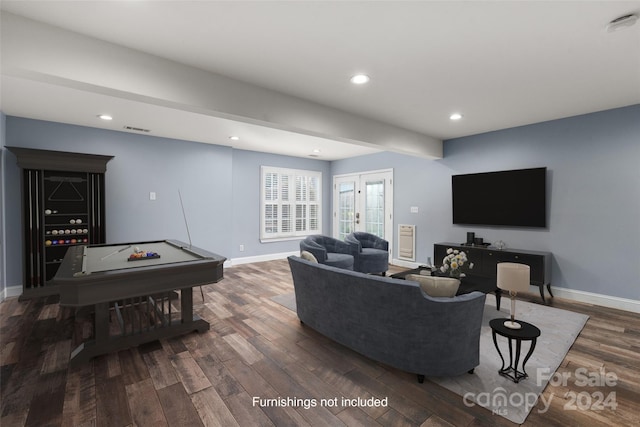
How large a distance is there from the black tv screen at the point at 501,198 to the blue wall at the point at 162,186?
4.02 meters

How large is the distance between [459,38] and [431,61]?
1.13ft

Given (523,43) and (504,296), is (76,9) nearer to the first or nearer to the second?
(523,43)

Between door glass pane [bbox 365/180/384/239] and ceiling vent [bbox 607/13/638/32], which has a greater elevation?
ceiling vent [bbox 607/13/638/32]

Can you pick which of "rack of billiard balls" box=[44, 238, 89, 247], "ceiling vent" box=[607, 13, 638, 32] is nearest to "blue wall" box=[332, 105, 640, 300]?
"ceiling vent" box=[607, 13, 638, 32]

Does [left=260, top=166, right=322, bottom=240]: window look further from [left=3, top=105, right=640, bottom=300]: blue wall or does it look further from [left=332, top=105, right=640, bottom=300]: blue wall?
[left=332, top=105, right=640, bottom=300]: blue wall

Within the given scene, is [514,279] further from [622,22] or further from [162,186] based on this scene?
[162,186]

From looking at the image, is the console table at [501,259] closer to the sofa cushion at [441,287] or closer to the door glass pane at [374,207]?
the door glass pane at [374,207]

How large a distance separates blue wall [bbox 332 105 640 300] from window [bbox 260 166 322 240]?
3.70m

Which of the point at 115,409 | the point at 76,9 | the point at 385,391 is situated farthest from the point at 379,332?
the point at 76,9

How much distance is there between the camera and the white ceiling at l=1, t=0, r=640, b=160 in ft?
5.92

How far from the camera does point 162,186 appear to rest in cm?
522

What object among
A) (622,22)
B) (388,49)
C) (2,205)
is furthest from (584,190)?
(2,205)

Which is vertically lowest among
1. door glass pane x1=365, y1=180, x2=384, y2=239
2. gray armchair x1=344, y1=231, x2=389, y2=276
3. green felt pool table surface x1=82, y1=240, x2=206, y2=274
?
gray armchair x1=344, y1=231, x2=389, y2=276

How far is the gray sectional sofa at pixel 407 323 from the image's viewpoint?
2.01 meters
